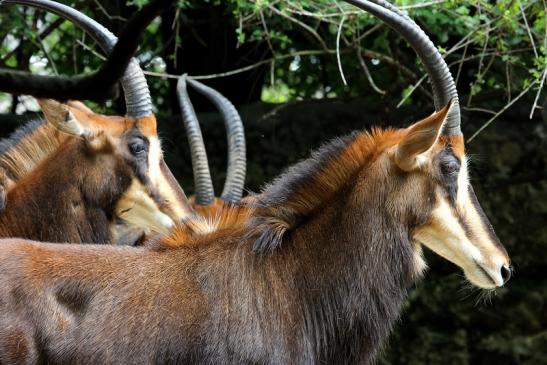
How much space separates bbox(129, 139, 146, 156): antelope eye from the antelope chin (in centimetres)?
210

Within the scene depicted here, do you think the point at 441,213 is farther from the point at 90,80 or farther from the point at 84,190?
the point at 90,80

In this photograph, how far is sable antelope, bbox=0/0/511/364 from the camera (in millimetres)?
3943

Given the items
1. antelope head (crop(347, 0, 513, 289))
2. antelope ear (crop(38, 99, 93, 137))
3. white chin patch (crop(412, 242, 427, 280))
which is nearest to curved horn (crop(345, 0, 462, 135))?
antelope head (crop(347, 0, 513, 289))

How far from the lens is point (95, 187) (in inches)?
217

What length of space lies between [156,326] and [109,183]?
1700 mm

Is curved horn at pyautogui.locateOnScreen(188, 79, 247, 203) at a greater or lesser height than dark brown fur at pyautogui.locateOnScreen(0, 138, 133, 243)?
lesser

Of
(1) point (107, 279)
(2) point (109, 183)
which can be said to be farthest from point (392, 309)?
(2) point (109, 183)

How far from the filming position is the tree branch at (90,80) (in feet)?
5.21

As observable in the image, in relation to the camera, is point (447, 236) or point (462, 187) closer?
point (447, 236)

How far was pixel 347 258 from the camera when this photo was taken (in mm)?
4395

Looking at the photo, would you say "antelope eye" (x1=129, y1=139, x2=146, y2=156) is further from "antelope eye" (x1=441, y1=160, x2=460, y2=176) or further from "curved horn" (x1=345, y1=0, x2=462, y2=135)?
"antelope eye" (x1=441, y1=160, x2=460, y2=176)

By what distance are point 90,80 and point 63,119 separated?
4.10m

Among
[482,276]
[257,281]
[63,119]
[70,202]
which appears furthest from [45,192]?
[482,276]

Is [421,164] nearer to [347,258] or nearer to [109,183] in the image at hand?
[347,258]
